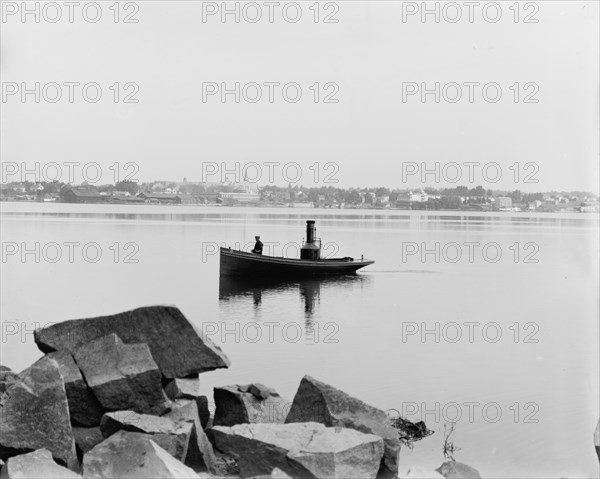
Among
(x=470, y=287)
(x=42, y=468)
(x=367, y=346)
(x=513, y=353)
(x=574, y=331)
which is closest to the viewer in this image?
(x=42, y=468)

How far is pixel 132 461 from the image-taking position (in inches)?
318

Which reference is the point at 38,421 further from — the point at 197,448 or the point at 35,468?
the point at 197,448

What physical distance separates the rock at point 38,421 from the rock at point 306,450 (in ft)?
5.84

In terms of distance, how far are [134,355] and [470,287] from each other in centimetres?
3387

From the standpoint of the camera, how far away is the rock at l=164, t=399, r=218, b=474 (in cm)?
913

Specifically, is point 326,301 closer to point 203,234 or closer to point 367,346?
point 367,346

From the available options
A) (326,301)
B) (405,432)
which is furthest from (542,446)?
(326,301)

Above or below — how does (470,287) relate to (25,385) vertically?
below

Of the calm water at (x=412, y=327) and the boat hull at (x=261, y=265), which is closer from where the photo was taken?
the calm water at (x=412, y=327)

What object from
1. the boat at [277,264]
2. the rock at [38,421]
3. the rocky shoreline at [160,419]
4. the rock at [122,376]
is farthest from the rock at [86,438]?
the boat at [277,264]

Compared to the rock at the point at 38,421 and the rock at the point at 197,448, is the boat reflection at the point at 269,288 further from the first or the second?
the rock at the point at 38,421

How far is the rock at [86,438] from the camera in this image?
9.27 metres

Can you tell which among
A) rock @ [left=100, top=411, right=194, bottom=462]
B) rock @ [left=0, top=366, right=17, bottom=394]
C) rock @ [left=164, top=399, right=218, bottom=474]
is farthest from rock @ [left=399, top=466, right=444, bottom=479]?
rock @ [left=0, top=366, right=17, bottom=394]

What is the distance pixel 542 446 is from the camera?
12477 mm
